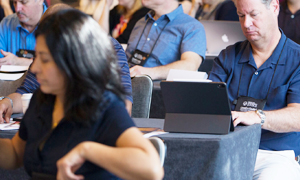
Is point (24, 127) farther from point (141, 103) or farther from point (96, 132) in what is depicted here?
point (141, 103)

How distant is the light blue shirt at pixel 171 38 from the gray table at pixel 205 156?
158 centimetres

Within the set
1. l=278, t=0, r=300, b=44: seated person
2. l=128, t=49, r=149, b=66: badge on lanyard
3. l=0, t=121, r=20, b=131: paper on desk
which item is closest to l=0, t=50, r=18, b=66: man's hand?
l=128, t=49, r=149, b=66: badge on lanyard

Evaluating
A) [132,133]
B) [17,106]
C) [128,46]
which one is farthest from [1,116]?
[128,46]

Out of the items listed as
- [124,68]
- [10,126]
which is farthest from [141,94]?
[10,126]

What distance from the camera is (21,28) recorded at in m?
2.99

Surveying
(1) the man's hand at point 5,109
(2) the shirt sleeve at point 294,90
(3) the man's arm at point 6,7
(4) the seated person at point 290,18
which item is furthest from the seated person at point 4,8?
(2) the shirt sleeve at point 294,90

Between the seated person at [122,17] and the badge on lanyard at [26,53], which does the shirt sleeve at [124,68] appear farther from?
the seated person at [122,17]

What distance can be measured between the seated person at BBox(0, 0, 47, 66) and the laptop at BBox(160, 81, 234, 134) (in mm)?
1800

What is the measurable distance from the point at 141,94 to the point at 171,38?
1050 millimetres

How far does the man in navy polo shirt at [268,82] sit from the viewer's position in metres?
1.64

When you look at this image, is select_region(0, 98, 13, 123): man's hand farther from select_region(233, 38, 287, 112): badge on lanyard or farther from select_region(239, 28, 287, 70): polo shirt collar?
select_region(239, 28, 287, 70): polo shirt collar

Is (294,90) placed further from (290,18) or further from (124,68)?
(290,18)

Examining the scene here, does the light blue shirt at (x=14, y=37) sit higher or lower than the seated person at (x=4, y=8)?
higher

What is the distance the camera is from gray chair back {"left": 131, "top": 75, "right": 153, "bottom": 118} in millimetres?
1956
